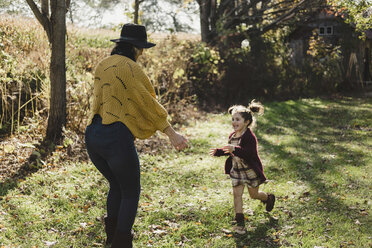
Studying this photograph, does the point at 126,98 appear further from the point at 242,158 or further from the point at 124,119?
the point at 242,158

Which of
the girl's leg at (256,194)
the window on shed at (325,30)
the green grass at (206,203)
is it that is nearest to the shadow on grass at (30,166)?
the green grass at (206,203)

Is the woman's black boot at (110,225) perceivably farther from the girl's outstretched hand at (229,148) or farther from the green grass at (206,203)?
the girl's outstretched hand at (229,148)

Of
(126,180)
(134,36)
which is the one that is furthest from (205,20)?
(126,180)

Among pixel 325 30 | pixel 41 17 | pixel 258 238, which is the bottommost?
pixel 258 238

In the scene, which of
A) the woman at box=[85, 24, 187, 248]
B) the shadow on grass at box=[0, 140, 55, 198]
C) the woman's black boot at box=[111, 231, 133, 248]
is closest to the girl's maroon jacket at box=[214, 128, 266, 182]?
the woman at box=[85, 24, 187, 248]

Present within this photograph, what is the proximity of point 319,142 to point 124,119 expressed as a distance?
6762 millimetres

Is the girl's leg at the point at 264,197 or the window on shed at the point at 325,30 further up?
the window on shed at the point at 325,30

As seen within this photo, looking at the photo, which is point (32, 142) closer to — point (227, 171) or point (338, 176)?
point (227, 171)

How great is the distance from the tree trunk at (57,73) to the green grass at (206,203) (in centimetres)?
115

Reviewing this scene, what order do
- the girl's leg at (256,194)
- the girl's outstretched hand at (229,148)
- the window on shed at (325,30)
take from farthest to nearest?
the window on shed at (325,30) → the girl's leg at (256,194) → the girl's outstretched hand at (229,148)

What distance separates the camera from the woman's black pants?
3.02 meters

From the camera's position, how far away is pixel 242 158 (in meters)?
4.20

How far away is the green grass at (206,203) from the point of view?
13.7ft

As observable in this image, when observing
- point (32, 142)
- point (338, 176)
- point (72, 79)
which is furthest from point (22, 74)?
point (338, 176)
